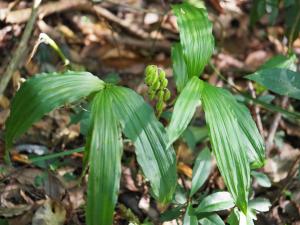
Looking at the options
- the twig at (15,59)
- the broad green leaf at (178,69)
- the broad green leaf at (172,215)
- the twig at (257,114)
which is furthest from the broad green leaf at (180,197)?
the twig at (15,59)

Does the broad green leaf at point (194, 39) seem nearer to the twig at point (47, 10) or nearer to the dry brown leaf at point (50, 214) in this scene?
the dry brown leaf at point (50, 214)

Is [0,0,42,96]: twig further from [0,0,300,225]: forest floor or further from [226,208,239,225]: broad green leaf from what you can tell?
[226,208,239,225]: broad green leaf

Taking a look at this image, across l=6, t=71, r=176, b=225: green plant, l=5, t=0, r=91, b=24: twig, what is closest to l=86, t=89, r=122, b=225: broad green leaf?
l=6, t=71, r=176, b=225: green plant

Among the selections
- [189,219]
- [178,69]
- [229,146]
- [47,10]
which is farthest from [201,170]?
[47,10]

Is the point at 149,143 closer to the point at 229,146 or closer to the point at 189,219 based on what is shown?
the point at 229,146

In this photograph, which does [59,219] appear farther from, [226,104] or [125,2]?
[125,2]
